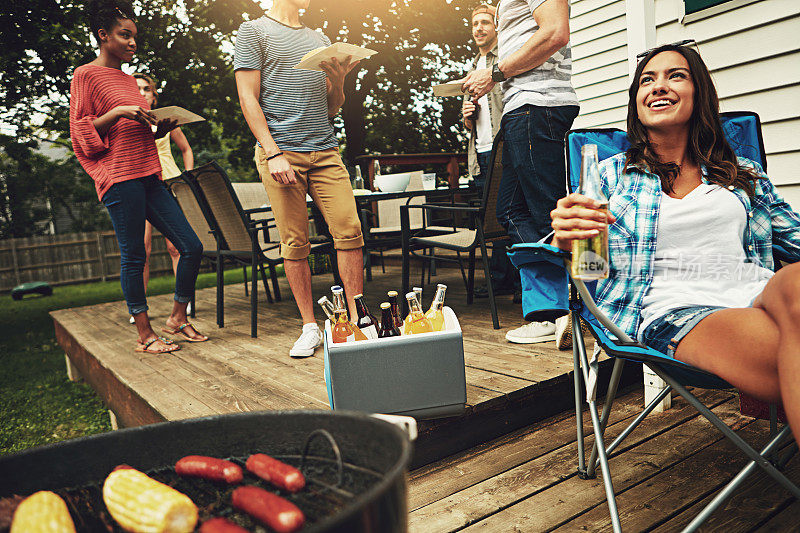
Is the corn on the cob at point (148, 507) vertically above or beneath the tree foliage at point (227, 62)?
beneath

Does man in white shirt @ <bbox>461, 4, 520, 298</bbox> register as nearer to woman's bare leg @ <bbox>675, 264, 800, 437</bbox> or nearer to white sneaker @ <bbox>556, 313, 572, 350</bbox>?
white sneaker @ <bbox>556, 313, 572, 350</bbox>

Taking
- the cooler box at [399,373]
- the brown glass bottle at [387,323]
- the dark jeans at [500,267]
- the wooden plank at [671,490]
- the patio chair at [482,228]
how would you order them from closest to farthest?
the wooden plank at [671,490]
the cooler box at [399,373]
the brown glass bottle at [387,323]
the patio chair at [482,228]
the dark jeans at [500,267]

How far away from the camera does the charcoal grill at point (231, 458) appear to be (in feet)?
2.73

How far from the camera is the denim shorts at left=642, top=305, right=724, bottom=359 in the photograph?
4.34 feet

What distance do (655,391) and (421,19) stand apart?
33.6 feet

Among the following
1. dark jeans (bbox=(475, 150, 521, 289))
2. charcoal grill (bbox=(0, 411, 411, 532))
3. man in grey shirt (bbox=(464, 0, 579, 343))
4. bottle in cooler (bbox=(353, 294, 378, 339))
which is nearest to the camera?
charcoal grill (bbox=(0, 411, 411, 532))

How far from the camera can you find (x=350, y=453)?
35.8 inches

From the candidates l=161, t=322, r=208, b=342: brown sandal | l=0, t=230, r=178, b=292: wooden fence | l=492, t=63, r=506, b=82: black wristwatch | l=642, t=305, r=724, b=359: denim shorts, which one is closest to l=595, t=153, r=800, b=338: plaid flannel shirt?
l=642, t=305, r=724, b=359: denim shorts

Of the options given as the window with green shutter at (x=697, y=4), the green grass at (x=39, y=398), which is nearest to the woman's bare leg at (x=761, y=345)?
the window with green shutter at (x=697, y=4)

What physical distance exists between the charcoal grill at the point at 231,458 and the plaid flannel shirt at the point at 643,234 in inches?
37.0

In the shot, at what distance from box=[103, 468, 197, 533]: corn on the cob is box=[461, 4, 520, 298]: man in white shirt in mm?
2875

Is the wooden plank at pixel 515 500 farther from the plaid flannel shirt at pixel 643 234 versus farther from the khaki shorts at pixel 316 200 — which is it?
the khaki shorts at pixel 316 200

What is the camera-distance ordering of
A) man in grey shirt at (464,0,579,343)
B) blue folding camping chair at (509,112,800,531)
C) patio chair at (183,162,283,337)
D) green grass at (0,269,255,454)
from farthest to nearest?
patio chair at (183,162,283,337)
green grass at (0,269,255,454)
man in grey shirt at (464,0,579,343)
blue folding camping chair at (509,112,800,531)

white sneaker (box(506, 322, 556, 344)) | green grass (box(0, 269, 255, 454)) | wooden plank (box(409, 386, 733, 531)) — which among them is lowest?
green grass (box(0, 269, 255, 454))
